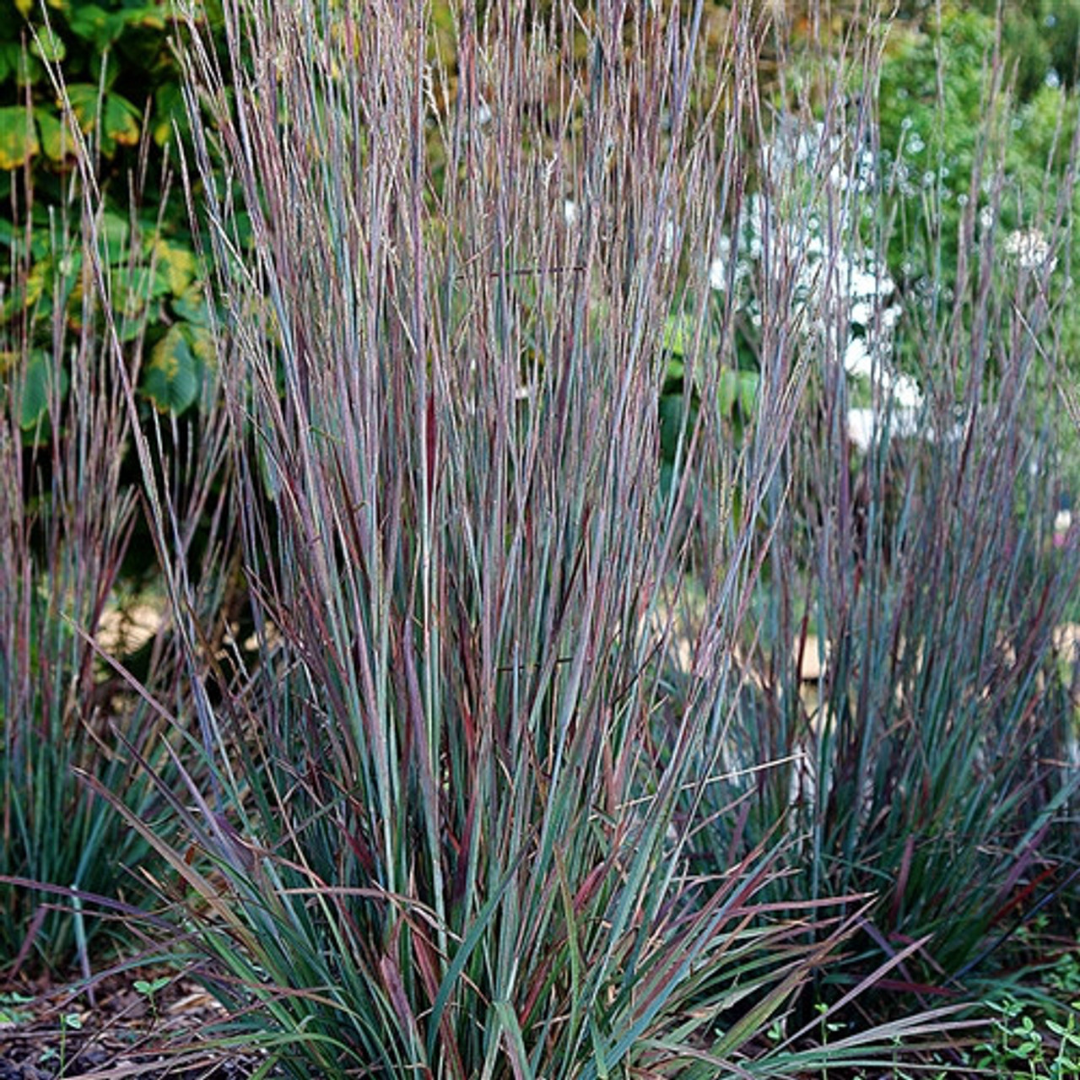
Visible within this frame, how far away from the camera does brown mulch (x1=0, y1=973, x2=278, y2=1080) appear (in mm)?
2045

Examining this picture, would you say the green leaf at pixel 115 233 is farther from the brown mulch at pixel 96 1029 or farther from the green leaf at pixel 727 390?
the brown mulch at pixel 96 1029

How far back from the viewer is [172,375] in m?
3.24

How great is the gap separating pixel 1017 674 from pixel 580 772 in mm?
1193

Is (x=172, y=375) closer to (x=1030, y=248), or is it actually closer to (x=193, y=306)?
(x=193, y=306)

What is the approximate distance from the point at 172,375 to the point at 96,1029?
1540 millimetres

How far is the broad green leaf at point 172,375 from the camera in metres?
3.23

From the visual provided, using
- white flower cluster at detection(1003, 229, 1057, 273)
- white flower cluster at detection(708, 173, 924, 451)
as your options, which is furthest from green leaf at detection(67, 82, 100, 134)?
white flower cluster at detection(1003, 229, 1057, 273)

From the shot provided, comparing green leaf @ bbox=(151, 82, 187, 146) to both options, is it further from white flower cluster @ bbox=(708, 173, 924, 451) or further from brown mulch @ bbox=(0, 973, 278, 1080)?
brown mulch @ bbox=(0, 973, 278, 1080)

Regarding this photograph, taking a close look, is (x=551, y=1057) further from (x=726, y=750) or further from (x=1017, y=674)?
(x=1017, y=674)

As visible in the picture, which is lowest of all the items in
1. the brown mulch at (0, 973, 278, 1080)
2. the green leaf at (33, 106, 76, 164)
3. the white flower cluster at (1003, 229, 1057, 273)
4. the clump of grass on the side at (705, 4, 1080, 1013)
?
the brown mulch at (0, 973, 278, 1080)

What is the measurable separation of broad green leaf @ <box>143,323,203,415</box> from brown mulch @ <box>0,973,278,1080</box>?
127 cm

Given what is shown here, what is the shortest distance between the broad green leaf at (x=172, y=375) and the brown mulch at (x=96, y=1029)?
1.27 metres

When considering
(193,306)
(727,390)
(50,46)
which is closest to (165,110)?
(193,306)

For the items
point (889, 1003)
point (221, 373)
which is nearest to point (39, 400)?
point (221, 373)
